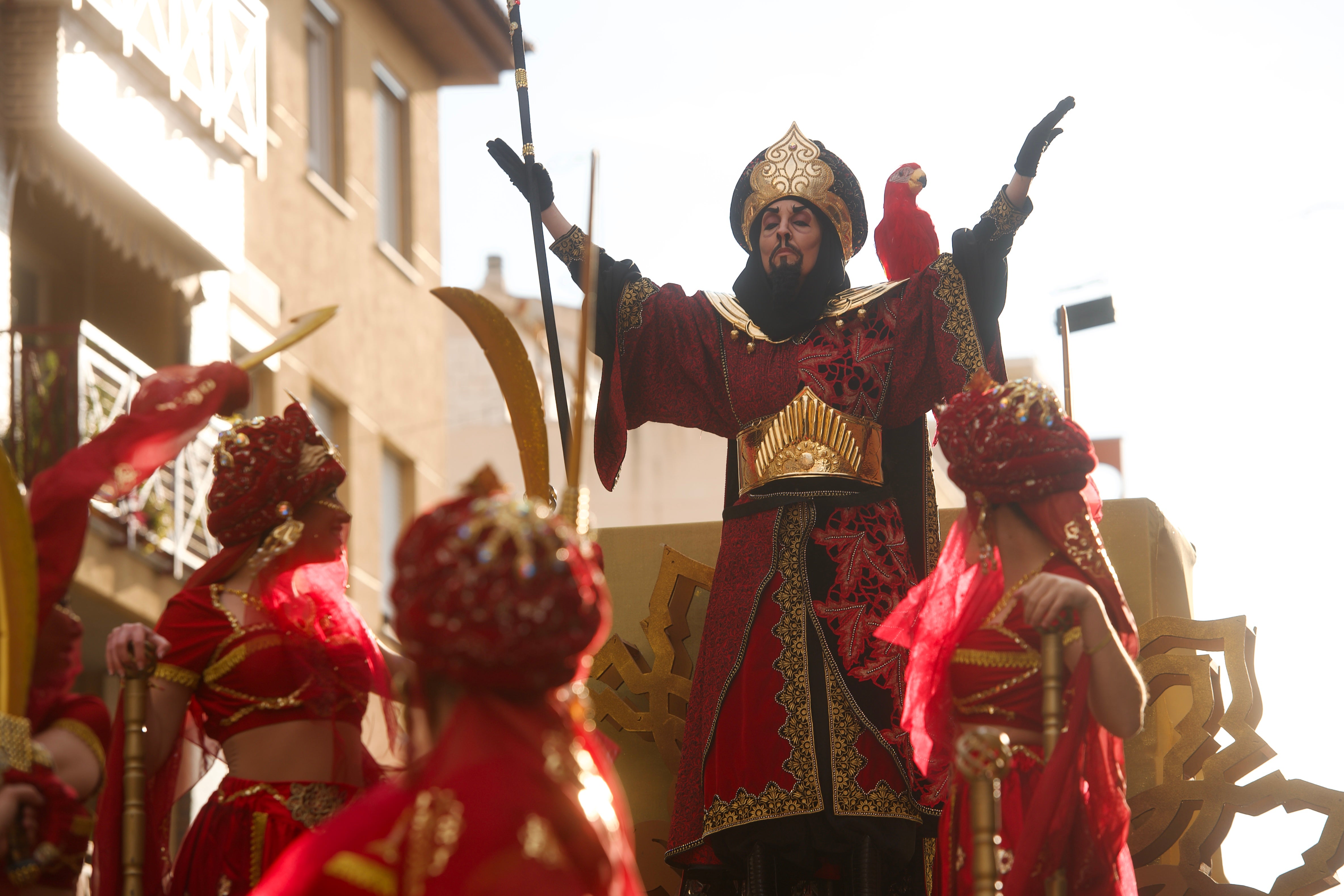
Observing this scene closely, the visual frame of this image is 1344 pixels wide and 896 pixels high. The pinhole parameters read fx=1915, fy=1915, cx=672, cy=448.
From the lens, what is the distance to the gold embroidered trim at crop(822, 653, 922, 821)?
5.27 meters

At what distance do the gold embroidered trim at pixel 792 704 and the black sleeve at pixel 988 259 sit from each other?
30.8 inches

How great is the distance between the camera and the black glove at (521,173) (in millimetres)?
6035

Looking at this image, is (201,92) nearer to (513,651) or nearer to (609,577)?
(609,577)

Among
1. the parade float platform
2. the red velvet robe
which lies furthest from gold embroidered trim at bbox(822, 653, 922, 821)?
the parade float platform

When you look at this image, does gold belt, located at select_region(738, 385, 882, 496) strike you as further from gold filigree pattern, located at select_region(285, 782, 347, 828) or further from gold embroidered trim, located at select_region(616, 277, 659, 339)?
gold filigree pattern, located at select_region(285, 782, 347, 828)

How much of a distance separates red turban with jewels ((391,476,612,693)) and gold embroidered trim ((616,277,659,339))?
290 centimetres

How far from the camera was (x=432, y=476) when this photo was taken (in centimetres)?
1920

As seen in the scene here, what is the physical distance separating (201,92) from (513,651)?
37.0ft

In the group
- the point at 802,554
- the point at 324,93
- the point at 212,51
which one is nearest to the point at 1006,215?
the point at 802,554

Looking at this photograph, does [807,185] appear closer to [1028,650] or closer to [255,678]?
[1028,650]

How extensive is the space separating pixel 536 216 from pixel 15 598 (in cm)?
233

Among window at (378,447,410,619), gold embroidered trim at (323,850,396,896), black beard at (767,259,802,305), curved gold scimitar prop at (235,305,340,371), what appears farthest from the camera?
window at (378,447,410,619)

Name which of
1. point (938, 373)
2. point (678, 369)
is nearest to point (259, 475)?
point (678, 369)

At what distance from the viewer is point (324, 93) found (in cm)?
1748
